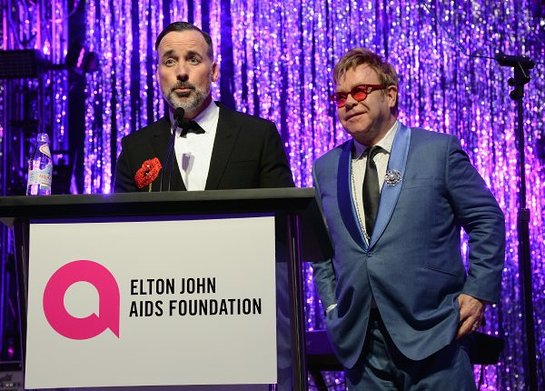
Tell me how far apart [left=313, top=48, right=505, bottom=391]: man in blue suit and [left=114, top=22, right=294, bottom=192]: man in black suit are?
9.3 inches

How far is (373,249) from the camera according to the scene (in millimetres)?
2246

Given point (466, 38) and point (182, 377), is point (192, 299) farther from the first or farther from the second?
point (466, 38)

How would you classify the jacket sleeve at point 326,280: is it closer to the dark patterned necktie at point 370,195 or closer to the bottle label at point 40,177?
the dark patterned necktie at point 370,195

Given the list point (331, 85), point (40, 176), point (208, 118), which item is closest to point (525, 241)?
point (331, 85)

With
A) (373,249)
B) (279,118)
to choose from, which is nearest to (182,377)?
(373,249)

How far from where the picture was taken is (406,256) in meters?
2.21

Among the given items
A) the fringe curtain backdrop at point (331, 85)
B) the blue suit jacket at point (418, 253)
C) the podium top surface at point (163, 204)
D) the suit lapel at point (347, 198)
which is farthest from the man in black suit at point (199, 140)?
the fringe curtain backdrop at point (331, 85)

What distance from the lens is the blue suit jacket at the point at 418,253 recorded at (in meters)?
2.18

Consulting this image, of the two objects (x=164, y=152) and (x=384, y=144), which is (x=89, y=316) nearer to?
(x=164, y=152)

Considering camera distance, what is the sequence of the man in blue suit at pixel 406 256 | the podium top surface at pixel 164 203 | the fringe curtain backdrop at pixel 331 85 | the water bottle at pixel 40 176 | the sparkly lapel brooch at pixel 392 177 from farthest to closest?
the fringe curtain backdrop at pixel 331 85, the sparkly lapel brooch at pixel 392 177, the man in blue suit at pixel 406 256, the water bottle at pixel 40 176, the podium top surface at pixel 164 203

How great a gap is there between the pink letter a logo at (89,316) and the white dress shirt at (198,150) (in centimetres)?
81

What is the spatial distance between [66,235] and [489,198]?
49.0 inches

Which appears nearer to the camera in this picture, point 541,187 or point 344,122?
point 344,122

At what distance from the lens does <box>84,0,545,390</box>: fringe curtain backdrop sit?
15.5 feet
